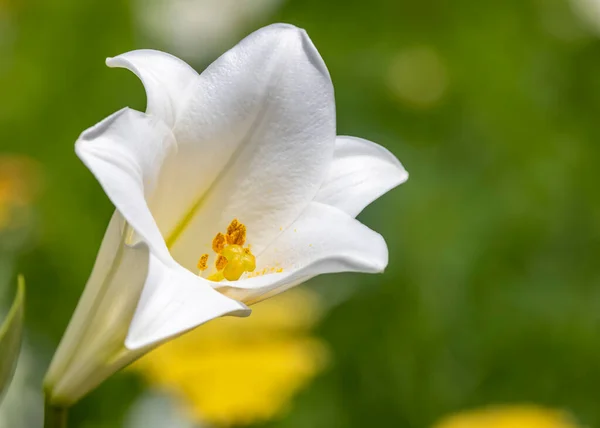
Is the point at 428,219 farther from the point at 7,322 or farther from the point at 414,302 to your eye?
the point at 7,322

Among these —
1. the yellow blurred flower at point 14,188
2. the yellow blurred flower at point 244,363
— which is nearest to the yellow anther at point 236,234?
the yellow blurred flower at point 244,363

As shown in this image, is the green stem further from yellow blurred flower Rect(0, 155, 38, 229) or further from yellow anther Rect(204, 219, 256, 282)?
yellow blurred flower Rect(0, 155, 38, 229)

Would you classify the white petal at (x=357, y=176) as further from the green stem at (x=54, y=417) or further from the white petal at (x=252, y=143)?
the green stem at (x=54, y=417)

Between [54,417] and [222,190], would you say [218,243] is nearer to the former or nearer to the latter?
[222,190]

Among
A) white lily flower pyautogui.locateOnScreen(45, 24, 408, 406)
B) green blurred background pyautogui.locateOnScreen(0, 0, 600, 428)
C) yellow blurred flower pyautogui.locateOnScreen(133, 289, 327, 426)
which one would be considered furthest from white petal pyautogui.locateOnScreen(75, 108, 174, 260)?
green blurred background pyautogui.locateOnScreen(0, 0, 600, 428)

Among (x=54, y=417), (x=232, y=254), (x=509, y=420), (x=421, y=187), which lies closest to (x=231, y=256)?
(x=232, y=254)

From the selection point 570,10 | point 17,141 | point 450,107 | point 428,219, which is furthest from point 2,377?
point 570,10
